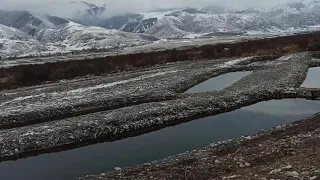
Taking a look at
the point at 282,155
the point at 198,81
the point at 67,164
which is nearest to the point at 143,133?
the point at 67,164

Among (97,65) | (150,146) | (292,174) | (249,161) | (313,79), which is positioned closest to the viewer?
(292,174)

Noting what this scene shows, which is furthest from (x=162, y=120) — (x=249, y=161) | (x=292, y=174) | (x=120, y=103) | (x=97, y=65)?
(x=97, y=65)

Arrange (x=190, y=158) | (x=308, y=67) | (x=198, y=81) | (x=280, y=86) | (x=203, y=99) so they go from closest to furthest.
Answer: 1. (x=190, y=158)
2. (x=203, y=99)
3. (x=280, y=86)
4. (x=198, y=81)
5. (x=308, y=67)

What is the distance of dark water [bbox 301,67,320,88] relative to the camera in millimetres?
42237

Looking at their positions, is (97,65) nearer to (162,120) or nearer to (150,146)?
(162,120)

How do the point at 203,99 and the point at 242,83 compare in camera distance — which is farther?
the point at 242,83

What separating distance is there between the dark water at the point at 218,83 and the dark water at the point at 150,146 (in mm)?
10244

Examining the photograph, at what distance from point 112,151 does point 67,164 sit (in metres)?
3.23

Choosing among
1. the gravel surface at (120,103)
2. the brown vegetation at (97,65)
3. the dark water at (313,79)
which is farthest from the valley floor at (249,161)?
the brown vegetation at (97,65)

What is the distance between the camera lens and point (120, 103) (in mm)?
36812

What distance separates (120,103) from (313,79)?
2514 cm

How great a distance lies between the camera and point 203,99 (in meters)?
34.9

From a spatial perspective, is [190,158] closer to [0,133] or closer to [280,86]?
[0,133]

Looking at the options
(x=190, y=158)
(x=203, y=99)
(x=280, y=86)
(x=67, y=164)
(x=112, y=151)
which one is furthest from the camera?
(x=280, y=86)
